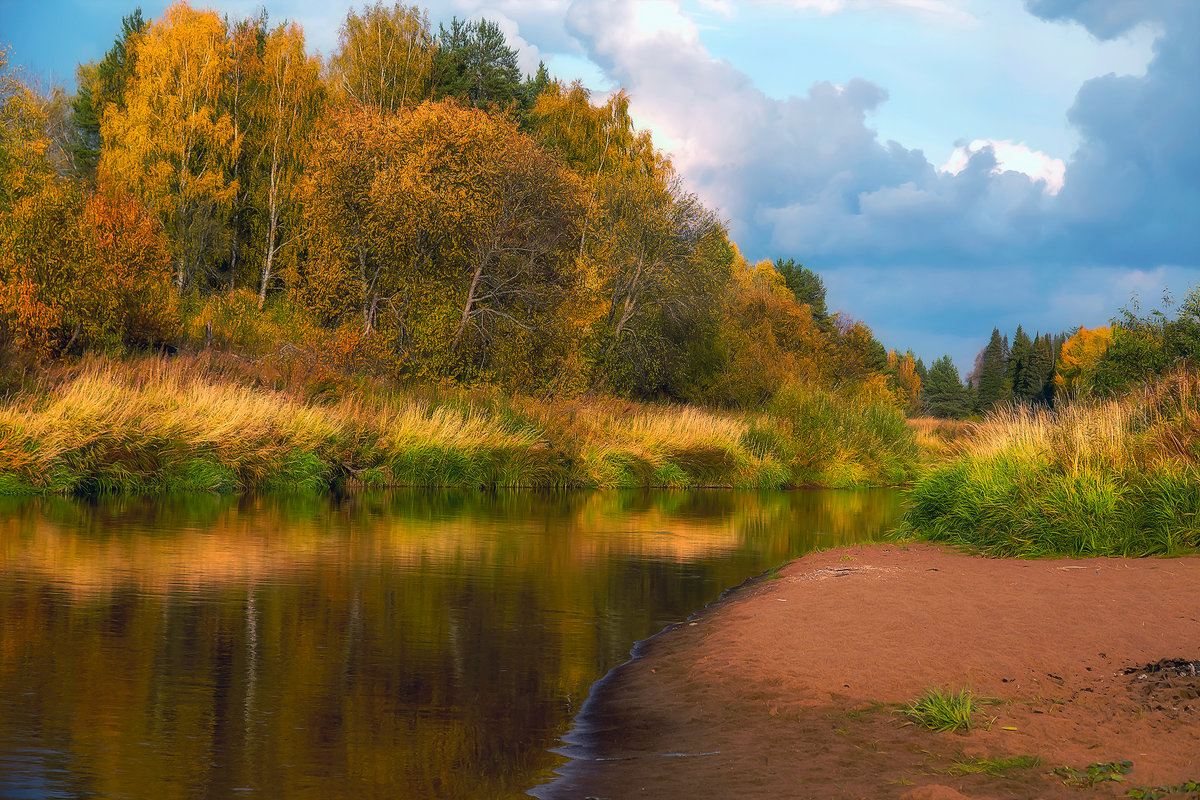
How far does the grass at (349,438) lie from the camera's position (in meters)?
21.1

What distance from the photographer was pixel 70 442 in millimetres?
20422

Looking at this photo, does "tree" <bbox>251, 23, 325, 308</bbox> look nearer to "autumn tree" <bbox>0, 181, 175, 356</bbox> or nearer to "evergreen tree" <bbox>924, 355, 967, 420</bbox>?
"autumn tree" <bbox>0, 181, 175, 356</bbox>

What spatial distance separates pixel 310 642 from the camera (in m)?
8.20

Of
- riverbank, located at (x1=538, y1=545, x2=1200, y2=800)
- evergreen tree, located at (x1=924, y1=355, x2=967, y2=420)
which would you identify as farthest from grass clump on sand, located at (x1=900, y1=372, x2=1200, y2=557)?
evergreen tree, located at (x1=924, y1=355, x2=967, y2=420)

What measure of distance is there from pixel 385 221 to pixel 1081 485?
2601 centimetres

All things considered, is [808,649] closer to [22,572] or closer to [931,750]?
[931,750]

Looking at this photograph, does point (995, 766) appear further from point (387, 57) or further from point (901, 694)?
point (387, 57)

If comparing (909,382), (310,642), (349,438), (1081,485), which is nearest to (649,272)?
(349,438)

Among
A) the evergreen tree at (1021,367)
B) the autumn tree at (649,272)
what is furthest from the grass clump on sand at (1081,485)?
the evergreen tree at (1021,367)

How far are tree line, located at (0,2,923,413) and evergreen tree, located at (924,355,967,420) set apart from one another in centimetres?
8654

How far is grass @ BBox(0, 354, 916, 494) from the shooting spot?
21.1 m

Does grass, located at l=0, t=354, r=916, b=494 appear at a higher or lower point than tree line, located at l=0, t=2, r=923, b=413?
lower

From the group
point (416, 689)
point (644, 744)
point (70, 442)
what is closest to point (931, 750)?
point (644, 744)

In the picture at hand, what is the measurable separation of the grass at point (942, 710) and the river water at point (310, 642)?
1.99 m
